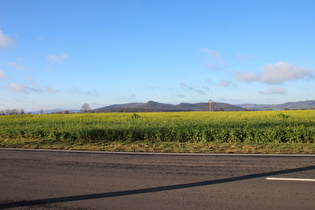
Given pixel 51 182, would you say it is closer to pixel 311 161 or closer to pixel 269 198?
pixel 269 198

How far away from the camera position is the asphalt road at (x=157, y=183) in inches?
197

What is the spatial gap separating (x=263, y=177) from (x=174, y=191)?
2585 millimetres

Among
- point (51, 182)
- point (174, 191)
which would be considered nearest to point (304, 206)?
point (174, 191)

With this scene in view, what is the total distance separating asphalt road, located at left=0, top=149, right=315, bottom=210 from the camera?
5.00 metres

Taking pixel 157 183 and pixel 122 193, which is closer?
pixel 122 193

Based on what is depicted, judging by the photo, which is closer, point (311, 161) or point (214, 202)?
point (214, 202)

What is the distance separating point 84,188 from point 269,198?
405 centimetres

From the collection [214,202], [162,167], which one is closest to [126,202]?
[214,202]

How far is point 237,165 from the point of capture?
319 inches

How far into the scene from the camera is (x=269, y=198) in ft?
16.9

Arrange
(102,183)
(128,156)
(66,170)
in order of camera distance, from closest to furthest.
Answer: (102,183), (66,170), (128,156)

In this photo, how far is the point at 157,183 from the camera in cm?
625

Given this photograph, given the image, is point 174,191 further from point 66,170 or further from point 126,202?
point 66,170

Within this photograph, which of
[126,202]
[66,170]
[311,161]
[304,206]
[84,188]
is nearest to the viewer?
[304,206]
